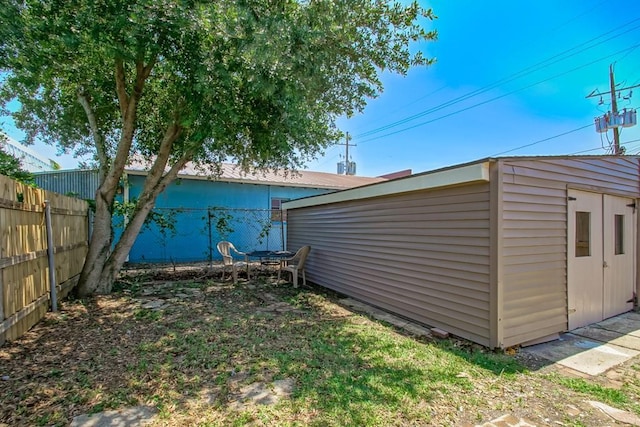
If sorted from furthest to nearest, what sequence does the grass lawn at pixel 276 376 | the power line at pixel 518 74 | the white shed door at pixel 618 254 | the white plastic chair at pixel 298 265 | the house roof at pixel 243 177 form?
the power line at pixel 518 74
the house roof at pixel 243 177
the white plastic chair at pixel 298 265
the white shed door at pixel 618 254
the grass lawn at pixel 276 376

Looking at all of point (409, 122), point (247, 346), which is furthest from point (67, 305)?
point (409, 122)

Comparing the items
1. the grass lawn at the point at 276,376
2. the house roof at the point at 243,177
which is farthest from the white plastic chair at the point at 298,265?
the house roof at the point at 243,177

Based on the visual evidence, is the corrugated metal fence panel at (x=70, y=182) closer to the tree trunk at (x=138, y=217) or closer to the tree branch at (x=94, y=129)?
the tree branch at (x=94, y=129)

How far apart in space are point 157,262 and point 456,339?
9424mm

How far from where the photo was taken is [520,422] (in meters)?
2.44

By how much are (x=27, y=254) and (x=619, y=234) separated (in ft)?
28.1

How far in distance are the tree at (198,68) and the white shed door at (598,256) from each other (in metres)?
3.65

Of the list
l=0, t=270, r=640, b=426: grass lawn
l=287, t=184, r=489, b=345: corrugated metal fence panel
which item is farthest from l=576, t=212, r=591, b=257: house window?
l=287, t=184, r=489, b=345: corrugated metal fence panel

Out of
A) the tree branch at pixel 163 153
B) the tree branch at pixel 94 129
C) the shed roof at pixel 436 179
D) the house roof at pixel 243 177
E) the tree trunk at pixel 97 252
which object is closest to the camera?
the shed roof at pixel 436 179

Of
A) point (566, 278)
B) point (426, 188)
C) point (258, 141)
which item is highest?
point (258, 141)

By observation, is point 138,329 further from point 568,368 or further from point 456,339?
point 568,368

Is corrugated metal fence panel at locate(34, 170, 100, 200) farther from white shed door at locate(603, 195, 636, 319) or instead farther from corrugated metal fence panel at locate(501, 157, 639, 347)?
white shed door at locate(603, 195, 636, 319)

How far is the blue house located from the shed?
5.35 metres

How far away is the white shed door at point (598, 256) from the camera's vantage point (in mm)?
4500
